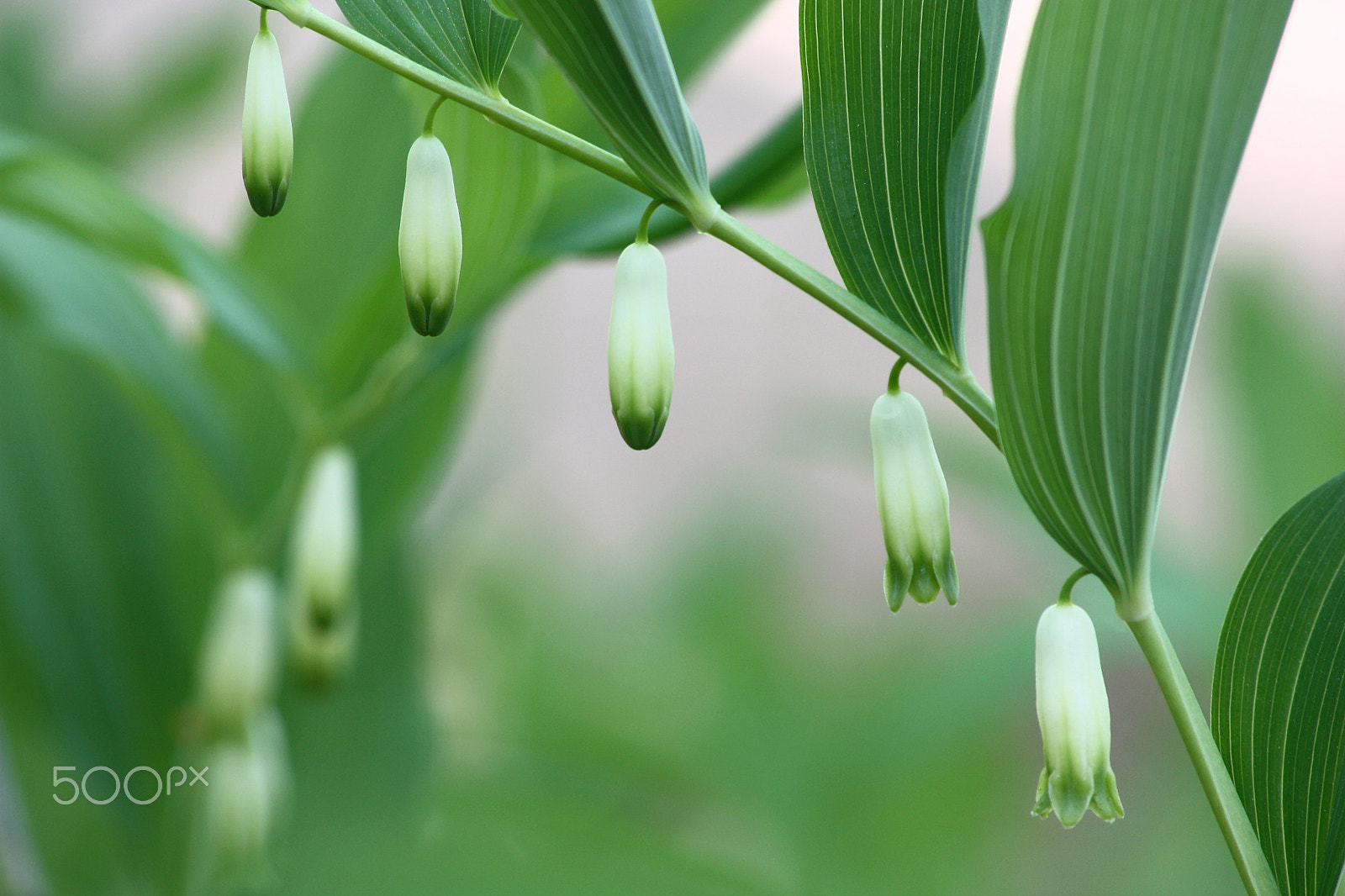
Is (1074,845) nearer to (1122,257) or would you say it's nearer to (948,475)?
(948,475)

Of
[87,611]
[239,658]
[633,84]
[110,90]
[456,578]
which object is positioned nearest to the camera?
[633,84]

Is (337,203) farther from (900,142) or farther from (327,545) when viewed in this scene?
(900,142)

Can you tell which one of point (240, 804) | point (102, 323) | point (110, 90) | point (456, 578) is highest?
point (110, 90)

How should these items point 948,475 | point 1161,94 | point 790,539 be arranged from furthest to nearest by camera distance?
point 790,539 < point 948,475 < point 1161,94

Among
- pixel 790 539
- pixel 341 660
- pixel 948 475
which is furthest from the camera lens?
pixel 790 539

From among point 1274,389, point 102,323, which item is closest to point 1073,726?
point 102,323

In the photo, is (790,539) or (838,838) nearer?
(838,838)

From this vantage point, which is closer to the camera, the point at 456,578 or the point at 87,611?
the point at 87,611

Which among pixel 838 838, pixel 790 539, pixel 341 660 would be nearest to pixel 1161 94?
pixel 341 660
